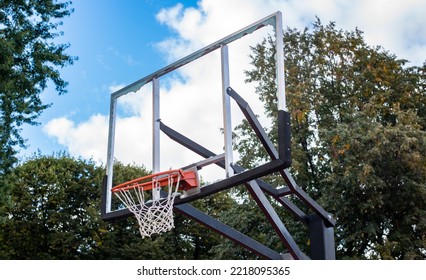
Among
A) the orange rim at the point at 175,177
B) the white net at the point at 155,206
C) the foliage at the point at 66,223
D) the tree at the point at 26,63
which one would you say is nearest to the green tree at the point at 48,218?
the foliage at the point at 66,223

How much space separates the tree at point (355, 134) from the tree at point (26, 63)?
13.8 ft

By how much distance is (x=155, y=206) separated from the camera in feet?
18.0

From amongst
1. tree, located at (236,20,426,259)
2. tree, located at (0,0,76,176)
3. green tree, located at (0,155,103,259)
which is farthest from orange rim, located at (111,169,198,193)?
green tree, located at (0,155,103,259)

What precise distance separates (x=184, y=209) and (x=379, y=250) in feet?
18.4

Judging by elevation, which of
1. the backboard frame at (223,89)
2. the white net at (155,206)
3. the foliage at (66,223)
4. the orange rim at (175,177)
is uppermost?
the foliage at (66,223)

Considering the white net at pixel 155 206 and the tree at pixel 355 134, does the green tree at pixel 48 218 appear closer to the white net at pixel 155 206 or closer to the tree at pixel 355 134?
the tree at pixel 355 134

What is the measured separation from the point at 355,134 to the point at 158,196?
562cm

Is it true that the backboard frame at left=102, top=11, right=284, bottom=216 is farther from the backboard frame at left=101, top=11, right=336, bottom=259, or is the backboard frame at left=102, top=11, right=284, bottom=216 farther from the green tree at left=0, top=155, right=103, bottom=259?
the green tree at left=0, top=155, right=103, bottom=259

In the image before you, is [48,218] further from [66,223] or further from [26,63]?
[26,63]

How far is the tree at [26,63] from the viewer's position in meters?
9.42

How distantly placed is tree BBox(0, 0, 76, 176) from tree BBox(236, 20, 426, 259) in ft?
13.8

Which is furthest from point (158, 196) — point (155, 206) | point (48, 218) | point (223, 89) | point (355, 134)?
point (48, 218)

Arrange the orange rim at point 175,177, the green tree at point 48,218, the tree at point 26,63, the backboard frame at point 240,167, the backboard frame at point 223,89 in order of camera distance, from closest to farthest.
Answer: the backboard frame at point 240,167 < the backboard frame at point 223,89 < the orange rim at point 175,177 < the tree at point 26,63 < the green tree at point 48,218
